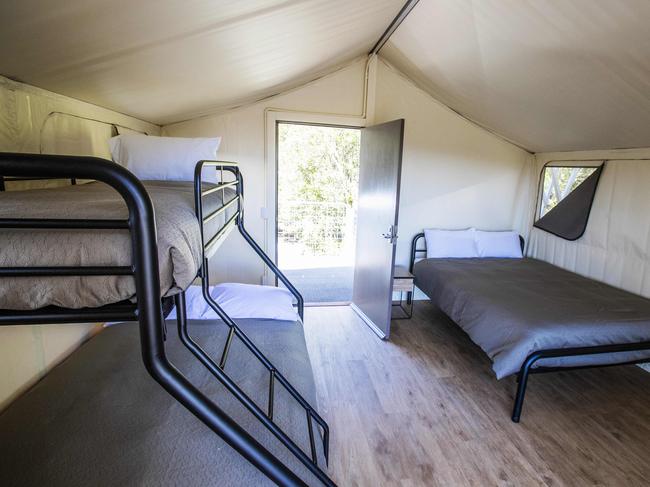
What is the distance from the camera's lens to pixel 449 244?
362 centimetres

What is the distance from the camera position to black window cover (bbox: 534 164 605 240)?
124 inches

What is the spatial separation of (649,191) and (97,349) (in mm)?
4027

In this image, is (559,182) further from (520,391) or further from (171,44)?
(171,44)

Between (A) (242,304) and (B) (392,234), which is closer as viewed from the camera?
(A) (242,304)

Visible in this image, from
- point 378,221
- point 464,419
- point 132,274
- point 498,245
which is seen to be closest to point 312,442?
point 132,274

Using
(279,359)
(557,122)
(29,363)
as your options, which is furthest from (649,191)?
(29,363)

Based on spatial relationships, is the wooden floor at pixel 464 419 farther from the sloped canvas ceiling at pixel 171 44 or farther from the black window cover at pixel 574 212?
the sloped canvas ceiling at pixel 171 44

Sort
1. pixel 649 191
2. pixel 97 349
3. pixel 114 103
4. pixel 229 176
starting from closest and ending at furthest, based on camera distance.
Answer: pixel 97 349 → pixel 114 103 → pixel 649 191 → pixel 229 176

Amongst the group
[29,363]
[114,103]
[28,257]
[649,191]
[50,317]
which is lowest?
[29,363]

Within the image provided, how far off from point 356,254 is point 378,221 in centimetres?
65

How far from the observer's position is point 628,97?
2.07 meters

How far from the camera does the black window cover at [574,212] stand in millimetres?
3150

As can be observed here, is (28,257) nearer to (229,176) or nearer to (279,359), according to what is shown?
(279,359)

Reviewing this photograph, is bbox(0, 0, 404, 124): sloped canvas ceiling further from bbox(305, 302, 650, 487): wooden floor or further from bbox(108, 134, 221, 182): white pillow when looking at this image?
bbox(305, 302, 650, 487): wooden floor
